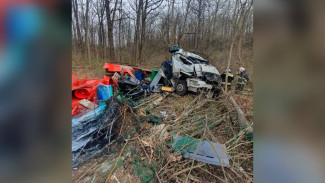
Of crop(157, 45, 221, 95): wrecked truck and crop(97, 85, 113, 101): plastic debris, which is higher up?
crop(157, 45, 221, 95): wrecked truck

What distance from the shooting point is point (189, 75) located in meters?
6.79

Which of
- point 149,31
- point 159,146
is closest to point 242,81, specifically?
point 159,146

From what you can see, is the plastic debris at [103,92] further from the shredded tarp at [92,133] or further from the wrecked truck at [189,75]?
the wrecked truck at [189,75]

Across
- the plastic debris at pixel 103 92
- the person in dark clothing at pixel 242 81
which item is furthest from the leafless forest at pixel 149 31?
the plastic debris at pixel 103 92

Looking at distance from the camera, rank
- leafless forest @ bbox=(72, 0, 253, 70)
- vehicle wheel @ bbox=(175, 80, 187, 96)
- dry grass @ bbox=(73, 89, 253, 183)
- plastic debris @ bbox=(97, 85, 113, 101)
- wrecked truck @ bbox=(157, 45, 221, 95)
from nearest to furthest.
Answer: dry grass @ bbox=(73, 89, 253, 183)
plastic debris @ bbox=(97, 85, 113, 101)
wrecked truck @ bbox=(157, 45, 221, 95)
vehicle wheel @ bbox=(175, 80, 187, 96)
leafless forest @ bbox=(72, 0, 253, 70)

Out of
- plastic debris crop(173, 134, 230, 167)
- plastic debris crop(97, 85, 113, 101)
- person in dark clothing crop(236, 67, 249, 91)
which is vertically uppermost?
person in dark clothing crop(236, 67, 249, 91)

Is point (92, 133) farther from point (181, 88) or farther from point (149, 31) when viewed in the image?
point (149, 31)

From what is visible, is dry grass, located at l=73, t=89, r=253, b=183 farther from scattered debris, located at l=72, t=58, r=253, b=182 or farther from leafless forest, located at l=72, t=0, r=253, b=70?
leafless forest, located at l=72, t=0, r=253, b=70

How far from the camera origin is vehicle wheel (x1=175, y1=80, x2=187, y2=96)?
6919mm

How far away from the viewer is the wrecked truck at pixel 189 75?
6.56 metres

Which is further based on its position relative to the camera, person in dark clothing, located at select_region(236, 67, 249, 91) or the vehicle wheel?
person in dark clothing, located at select_region(236, 67, 249, 91)

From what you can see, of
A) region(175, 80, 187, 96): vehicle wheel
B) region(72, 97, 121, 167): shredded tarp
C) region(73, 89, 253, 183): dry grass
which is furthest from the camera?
region(175, 80, 187, 96): vehicle wheel

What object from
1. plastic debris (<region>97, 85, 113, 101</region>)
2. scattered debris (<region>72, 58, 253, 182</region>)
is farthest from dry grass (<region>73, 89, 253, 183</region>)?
plastic debris (<region>97, 85, 113, 101</region>)
